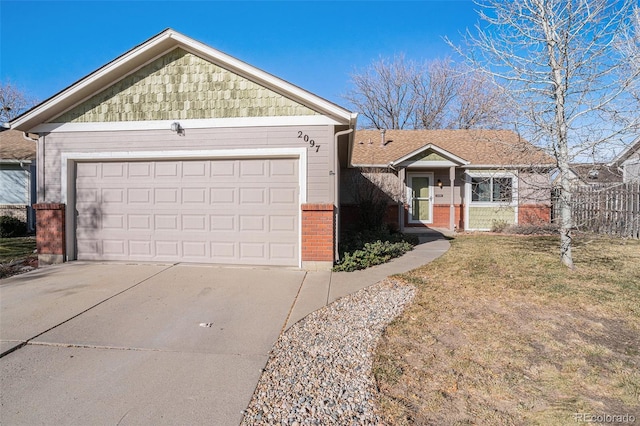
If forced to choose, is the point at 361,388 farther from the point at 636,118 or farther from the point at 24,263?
the point at 24,263

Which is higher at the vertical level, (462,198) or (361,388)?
(462,198)

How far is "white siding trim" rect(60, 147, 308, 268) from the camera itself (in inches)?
266

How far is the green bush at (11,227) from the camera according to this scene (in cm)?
1180

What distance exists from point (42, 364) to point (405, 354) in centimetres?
349

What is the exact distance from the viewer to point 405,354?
11.2 ft

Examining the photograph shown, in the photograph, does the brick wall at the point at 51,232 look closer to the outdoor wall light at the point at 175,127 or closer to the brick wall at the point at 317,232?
the outdoor wall light at the point at 175,127

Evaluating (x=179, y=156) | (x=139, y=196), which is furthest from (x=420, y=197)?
(x=139, y=196)

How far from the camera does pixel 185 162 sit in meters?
7.21

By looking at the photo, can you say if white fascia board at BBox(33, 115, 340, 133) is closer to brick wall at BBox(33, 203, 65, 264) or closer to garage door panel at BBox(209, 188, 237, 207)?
garage door panel at BBox(209, 188, 237, 207)

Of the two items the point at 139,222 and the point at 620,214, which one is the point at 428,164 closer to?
the point at 620,214

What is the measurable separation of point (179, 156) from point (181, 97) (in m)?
1.20

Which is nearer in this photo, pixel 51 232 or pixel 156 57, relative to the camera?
pixel 156 57

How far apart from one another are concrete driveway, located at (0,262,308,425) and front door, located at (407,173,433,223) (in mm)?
8552

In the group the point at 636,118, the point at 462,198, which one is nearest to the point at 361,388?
the point at 636,118
